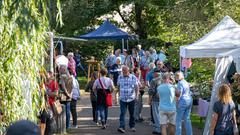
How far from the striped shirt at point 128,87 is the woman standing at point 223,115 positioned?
14.6 ft

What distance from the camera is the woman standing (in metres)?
10.6

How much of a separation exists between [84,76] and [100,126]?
55.4 ft

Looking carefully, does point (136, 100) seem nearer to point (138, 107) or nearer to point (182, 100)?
point (138, 107)

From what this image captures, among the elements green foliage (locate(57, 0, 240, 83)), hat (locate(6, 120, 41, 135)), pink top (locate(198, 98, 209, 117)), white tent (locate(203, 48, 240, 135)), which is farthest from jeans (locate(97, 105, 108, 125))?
hat (locate(6, 120, 41, 135))

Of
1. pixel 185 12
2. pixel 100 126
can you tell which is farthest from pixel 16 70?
pixel 185 12

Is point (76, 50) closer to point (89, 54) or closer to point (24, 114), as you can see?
point (89, 54)

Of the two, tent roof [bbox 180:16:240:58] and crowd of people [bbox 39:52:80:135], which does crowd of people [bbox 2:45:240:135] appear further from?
tent roof [bbox 180:16:240:58]

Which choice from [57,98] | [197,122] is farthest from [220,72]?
[197,122]

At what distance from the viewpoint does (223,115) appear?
416 inches

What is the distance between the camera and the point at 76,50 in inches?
1339

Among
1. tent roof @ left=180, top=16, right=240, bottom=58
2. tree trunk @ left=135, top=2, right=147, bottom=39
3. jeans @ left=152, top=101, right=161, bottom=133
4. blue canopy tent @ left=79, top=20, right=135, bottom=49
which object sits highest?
tree trunk @ left=135, top=2, right=147, bottom=39

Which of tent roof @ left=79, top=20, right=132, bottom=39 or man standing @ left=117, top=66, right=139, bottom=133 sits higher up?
tent roof @ left=79, top=20, right=132, bottom=39

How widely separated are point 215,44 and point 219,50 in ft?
1.13

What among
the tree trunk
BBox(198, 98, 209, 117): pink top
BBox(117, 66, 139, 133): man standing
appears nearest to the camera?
BBox(117, 66, 139, 133): man standing
